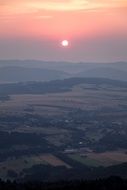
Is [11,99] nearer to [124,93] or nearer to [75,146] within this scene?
[124,93]

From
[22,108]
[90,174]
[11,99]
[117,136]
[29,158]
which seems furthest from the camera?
[11,99]

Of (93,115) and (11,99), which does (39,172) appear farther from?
(11,99)

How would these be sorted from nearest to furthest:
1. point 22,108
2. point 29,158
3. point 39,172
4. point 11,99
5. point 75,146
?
point 39,172 < point 29,158 < point 75,146 < point 22,108 < point 11,99

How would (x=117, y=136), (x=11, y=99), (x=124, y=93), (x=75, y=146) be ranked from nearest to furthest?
(x=75, y=146) < (x=117, y=136) < (x=11, y=99) < (x=124, y=93)

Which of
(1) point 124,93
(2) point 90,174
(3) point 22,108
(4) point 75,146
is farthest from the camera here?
(1) point 124,93

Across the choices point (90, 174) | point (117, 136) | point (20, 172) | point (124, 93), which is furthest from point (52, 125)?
point (124, 93)

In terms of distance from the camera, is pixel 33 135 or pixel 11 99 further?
pixel 11 99

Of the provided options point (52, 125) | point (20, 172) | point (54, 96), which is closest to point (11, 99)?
point (54, 96)

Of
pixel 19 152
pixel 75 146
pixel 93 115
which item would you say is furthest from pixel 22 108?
pixel 19 152

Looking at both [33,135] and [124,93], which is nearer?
[33,135]
